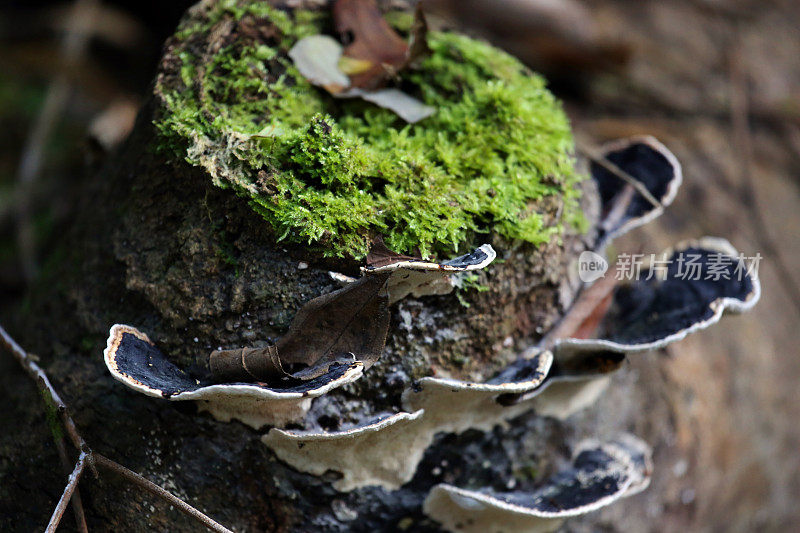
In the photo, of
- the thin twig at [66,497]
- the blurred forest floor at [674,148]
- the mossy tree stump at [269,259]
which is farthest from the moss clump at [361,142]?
the thin twig at [66,497]

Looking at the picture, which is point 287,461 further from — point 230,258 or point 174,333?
Answer: point 230,258

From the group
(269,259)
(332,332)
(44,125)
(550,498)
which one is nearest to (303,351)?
(332,332)

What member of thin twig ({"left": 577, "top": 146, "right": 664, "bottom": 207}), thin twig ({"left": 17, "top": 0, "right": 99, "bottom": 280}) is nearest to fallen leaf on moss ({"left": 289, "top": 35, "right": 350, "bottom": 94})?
thin twig ({"left": 577, "top": 146, "right": 664, "bottom": 207})

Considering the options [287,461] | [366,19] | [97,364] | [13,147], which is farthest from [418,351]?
[13,147]

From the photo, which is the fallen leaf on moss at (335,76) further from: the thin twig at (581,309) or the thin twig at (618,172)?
the thin twig at (581,309)

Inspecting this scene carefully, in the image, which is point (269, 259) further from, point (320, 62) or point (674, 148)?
point (674, 148)

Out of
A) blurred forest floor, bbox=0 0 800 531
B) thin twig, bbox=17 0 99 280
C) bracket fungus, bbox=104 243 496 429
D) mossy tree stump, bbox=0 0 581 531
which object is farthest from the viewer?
thin twig, bbox=17 0 99 280

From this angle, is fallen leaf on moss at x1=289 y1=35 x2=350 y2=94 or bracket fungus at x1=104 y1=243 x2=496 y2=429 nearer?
bracket fungus at x1=104 y1=243 x2=496 y2=429

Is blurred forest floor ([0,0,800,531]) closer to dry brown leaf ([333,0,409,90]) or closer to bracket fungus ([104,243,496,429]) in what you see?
dry brown leaf ([333,0,409,90])
